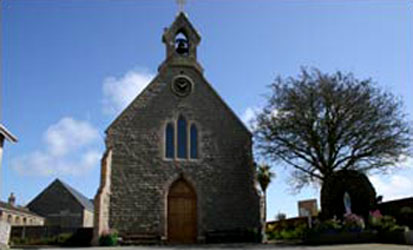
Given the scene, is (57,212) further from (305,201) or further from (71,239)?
(305,201)

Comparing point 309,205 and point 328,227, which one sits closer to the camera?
point 328,227

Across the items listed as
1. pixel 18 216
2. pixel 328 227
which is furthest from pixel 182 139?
pixel 18 216

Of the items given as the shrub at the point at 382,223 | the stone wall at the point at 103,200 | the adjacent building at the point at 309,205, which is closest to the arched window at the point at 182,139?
the stone wall at the point at 103,200

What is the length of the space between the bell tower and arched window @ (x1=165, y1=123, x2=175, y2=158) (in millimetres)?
3906

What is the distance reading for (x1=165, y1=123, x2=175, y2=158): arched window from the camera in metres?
26.4

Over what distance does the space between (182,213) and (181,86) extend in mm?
7780

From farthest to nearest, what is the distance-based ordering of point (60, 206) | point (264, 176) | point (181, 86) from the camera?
point (60, 206), point (264, 176), point (181, 86)

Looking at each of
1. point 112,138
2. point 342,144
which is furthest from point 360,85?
point 112,138

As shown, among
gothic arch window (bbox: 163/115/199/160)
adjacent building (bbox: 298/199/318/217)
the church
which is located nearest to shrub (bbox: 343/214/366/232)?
adjacent building (bbox: 298/199/318/217)

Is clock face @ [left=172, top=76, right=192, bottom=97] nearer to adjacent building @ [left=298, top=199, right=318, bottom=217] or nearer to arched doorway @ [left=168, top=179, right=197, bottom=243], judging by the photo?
arched doorway @ [left=168, top=179, right=197, bottom=243]

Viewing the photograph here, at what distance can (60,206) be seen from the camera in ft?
178

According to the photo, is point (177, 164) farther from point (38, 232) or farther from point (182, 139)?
point (38, 232)

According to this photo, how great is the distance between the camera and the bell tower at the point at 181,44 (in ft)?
92.7

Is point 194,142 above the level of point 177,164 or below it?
above
